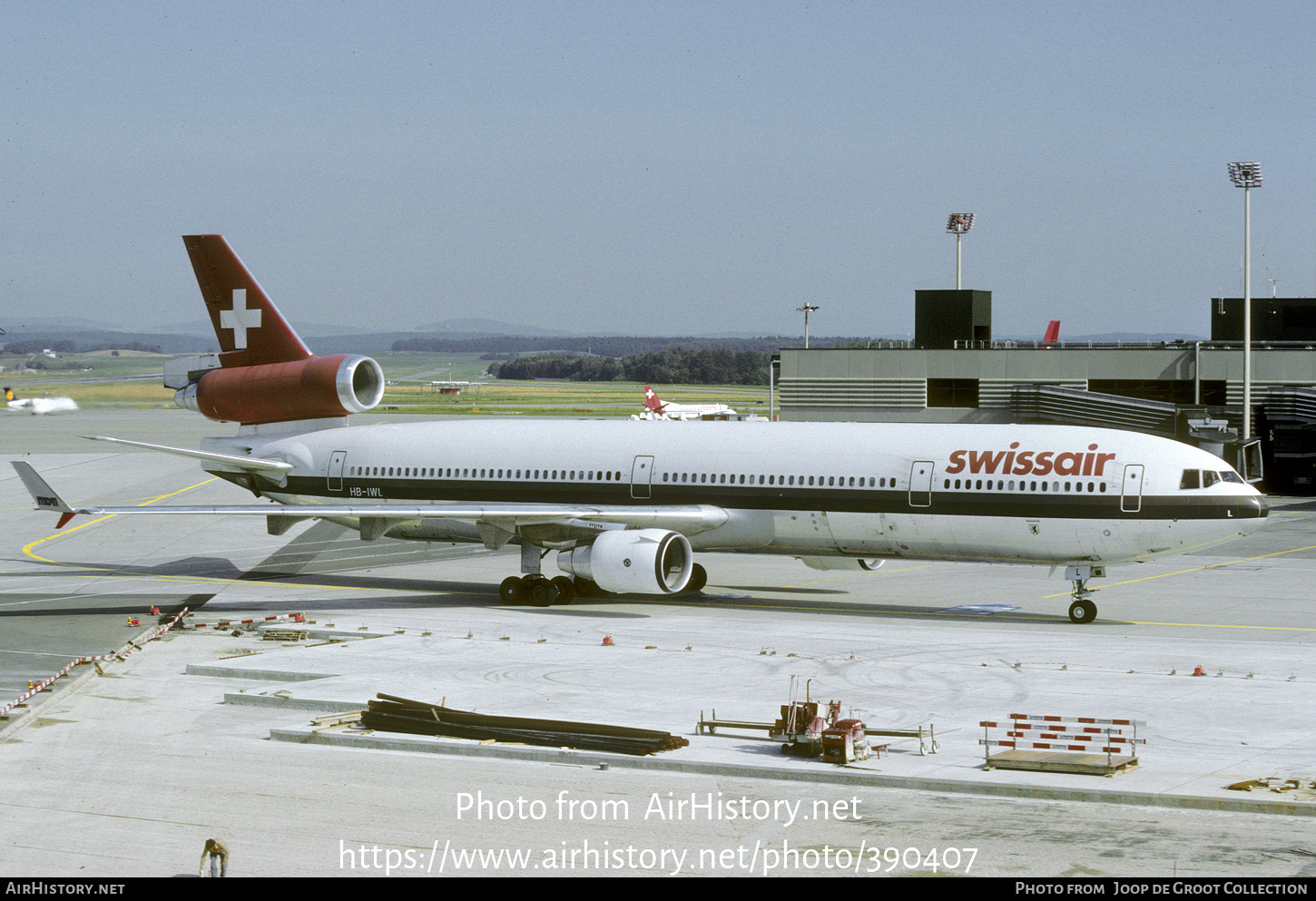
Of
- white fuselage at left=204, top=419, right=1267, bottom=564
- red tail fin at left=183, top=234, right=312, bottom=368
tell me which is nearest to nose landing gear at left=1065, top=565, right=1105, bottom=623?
white fuselage at left=204, top=419, right=1267, bottom=564

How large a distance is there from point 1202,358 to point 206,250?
50954 millimetres

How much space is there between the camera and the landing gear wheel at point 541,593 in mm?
38250

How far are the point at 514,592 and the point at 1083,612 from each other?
14.0m

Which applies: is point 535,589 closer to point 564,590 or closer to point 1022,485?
point 564,590

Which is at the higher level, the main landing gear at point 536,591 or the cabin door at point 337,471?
the cabin door at point 337,471

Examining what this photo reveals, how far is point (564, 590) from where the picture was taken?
38531 mm

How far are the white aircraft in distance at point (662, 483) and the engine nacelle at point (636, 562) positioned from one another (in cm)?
5

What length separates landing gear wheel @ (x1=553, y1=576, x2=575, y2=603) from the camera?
126 ft

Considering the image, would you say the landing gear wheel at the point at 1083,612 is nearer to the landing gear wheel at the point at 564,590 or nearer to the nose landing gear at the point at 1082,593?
the nose landing gear at the point at 1082,593

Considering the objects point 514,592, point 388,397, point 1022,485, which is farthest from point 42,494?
point 388,397

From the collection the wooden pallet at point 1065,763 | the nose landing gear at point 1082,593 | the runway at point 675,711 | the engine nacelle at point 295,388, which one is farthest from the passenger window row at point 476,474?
the wooden pallet at point 1065,763

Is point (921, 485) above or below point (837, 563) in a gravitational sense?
above

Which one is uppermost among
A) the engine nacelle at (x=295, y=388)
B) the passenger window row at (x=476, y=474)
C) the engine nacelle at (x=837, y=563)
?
the engine nacelle at (x=295, y=388)

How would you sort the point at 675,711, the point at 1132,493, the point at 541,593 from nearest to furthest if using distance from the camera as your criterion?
the point at 675,711, the point at 1132,493, the point at 541,593
